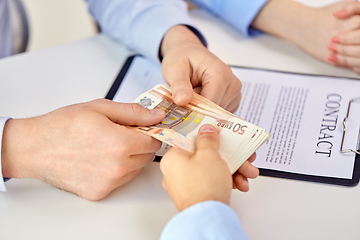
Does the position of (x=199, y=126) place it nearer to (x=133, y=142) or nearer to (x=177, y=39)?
(x=133, y=142)

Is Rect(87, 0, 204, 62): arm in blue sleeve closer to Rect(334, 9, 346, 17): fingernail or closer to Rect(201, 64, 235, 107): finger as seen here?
Rect(201, 64, 235, 107): finger

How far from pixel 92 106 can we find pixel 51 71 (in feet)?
1.44

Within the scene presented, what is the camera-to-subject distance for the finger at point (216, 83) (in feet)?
2.62

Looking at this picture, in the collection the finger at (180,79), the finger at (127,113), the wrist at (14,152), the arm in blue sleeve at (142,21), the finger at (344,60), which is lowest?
the wrist at (14,152)

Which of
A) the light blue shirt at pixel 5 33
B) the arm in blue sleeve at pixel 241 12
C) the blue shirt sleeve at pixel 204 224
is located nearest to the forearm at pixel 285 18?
the arm in blue sleeve at pixel 241 12

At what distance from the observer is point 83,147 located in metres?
0.67

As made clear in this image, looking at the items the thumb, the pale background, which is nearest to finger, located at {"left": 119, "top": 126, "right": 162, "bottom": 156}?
the thumb

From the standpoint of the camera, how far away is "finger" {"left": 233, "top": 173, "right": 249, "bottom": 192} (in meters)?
0.66

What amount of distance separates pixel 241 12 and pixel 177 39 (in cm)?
30

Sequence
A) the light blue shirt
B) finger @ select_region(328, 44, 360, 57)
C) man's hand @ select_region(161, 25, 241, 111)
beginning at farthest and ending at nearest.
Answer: the light blue shirt → finger @ select_region(328, 44, 360, 57) → man's hand @ select_region(161, 25, 241, 111)

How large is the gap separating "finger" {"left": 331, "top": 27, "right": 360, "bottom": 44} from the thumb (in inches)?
22.6

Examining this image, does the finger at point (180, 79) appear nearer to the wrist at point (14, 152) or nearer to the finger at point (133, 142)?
the finger at point (133, 142)

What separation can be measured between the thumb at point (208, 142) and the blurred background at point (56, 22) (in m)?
2.15

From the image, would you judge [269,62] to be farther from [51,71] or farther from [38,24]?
[38,24]
